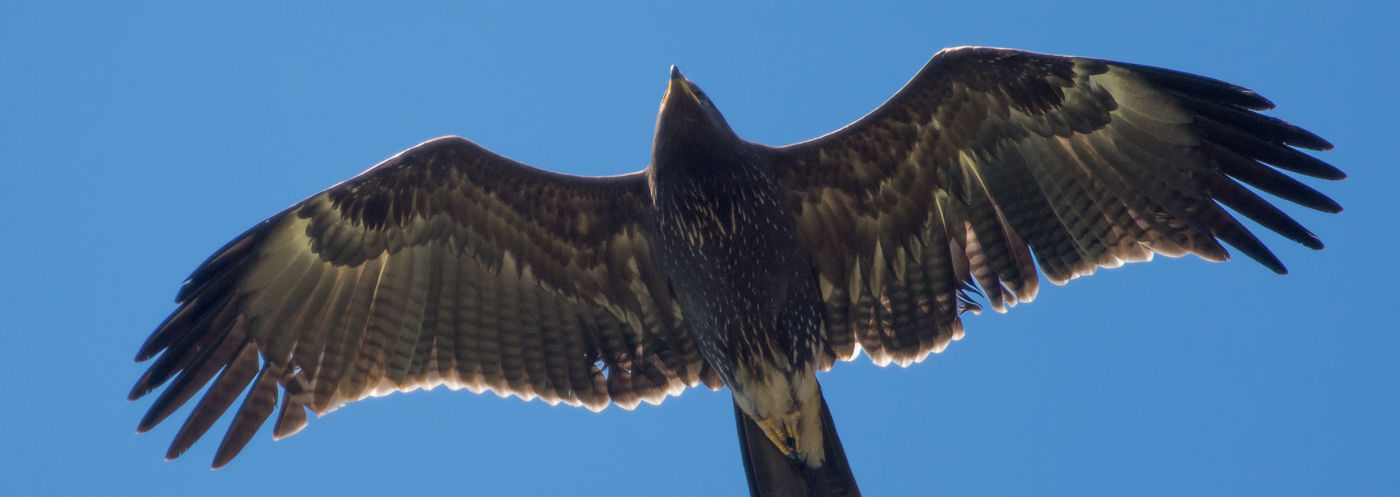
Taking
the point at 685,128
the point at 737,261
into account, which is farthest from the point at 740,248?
the point at 685,128

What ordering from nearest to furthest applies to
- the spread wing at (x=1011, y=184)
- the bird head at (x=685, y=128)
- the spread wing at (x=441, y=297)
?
the bird head at (x=685, y=128) → the spread wing at (x=1011, y=184) → the spread wing at (x=441, y=297)

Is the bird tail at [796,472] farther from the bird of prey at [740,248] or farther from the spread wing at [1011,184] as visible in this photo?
the spread wing at [1011,184]

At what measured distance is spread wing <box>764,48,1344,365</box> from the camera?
973 cm

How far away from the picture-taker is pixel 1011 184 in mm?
10188

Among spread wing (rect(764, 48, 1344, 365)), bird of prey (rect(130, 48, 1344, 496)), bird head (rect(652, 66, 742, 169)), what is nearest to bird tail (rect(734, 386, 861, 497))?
bird of prey (rect(130, 48, 1344, 496))

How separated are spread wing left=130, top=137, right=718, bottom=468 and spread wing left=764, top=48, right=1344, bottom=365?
4.14 ft

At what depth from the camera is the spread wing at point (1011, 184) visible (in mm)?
9734

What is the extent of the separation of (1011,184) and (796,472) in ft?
7.85

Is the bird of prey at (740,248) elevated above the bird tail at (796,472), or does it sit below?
above

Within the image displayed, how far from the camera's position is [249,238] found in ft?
33.8

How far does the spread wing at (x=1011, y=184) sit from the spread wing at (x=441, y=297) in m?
1.26

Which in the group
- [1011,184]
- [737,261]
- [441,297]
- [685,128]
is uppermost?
[685,128]

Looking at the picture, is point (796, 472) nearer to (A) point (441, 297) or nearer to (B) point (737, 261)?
(B) point (737, 261)

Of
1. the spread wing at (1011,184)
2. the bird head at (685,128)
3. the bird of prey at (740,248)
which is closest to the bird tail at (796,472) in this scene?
the bird of prey at (740,248)
